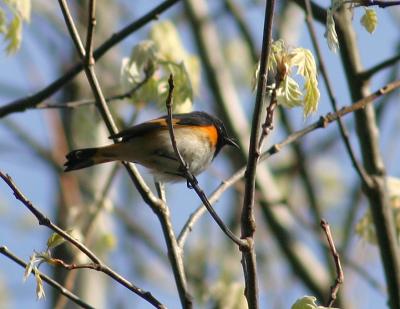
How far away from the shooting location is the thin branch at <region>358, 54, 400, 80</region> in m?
4.01

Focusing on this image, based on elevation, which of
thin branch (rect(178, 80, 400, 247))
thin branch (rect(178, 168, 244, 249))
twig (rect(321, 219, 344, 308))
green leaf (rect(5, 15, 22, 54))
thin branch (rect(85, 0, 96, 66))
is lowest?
twig (rect(321, 219, 344, 308))

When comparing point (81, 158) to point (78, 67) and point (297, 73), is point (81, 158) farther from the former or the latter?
point (297, 73)

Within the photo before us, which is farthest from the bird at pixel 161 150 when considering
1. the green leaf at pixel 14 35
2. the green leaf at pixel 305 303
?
the green leaf at pixel 305 303

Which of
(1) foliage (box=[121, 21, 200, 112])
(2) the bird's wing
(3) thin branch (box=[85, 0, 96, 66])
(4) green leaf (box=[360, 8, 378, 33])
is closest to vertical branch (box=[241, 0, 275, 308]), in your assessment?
(4) green leaf (box=[360, 8, 378, 33])

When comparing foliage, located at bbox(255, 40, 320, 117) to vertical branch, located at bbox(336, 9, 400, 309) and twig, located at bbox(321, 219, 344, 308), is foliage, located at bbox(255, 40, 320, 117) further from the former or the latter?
vertical branch, located at bbox(336, 9, 400, 309)

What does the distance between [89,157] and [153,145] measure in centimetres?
35

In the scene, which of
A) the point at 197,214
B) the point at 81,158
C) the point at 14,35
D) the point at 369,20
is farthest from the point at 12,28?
the point at 369,20

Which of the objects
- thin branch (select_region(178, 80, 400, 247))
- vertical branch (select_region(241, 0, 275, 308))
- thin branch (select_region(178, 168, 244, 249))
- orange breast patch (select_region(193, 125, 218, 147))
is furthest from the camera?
orange breast patch (select_region(193, 125, 218, 147))

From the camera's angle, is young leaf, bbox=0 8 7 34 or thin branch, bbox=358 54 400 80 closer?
young leaf, bbox=0 8 7 34

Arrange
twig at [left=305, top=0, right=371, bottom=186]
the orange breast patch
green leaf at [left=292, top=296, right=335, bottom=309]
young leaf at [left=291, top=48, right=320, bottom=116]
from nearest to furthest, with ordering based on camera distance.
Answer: green leaf at [left=292, top=296, right=335, bottom=309]
young leaf at [left=291, top=48, right=320, bottom=116]
twig at [left=305, top=0, right=371, bottom=186]
the orange breast patch

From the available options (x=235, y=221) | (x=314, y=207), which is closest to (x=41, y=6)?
(x=235, y=221)

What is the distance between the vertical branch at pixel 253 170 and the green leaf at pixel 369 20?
0.37m

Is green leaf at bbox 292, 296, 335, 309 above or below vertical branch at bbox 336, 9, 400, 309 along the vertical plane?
below

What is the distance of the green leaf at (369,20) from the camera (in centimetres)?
254
